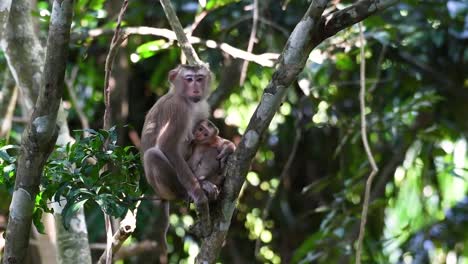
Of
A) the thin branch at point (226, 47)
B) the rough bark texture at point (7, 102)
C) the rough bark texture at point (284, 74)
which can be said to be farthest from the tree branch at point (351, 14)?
the rough bark texture at point (7, 102)

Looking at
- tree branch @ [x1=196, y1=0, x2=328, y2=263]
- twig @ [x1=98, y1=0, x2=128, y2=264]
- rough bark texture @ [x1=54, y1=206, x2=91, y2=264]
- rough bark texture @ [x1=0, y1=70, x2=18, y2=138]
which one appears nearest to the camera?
tree branch @ [x1=196, y1=0, x2=328, y2=263]

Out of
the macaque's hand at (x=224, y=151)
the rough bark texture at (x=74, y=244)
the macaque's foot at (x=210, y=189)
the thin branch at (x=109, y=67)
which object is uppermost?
the thin branch at (x=109, y=67)

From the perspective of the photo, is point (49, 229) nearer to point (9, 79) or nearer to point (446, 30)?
point (9, 79)

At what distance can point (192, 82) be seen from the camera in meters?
5.71

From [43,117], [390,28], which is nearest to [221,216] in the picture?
[43,117]

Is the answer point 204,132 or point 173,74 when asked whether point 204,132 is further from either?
point 173,74

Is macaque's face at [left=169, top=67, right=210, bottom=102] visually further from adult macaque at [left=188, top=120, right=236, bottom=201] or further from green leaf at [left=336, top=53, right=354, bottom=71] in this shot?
green leaf at [left=336, top=53, right=354, bottom=71]

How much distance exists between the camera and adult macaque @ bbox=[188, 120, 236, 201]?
17.5 ft

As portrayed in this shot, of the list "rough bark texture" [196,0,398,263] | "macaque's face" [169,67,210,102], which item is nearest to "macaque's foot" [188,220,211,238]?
"rough bark texture" [196,0,398,263]

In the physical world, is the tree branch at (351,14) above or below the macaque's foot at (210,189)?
above

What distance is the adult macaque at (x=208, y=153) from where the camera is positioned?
5.34m

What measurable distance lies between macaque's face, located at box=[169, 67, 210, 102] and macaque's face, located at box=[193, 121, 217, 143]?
292 millimetres

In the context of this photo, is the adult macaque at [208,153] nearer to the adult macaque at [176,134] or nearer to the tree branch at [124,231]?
the adult macaque at [176,134]

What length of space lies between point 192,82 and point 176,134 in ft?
1.52
